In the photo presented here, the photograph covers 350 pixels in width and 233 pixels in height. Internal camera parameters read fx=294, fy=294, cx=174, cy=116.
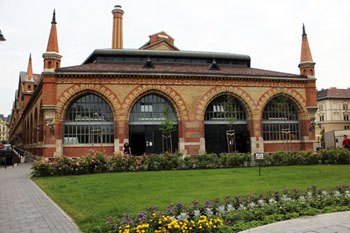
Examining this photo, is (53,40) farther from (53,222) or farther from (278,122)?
(53,222)

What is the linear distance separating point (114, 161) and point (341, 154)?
16019 millimetres

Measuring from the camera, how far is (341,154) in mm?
21109

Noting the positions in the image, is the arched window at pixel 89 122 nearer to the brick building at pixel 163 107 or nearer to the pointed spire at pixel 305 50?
the brick building at pixel 163 107

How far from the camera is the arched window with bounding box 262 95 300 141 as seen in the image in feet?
102

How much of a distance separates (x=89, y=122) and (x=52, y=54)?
23.0ft

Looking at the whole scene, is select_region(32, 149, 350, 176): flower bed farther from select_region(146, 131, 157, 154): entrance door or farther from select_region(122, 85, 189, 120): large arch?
select_region(122, 85, 189, 120): large arch

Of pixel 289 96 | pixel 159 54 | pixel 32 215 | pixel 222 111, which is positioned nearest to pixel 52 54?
pixel 159 54

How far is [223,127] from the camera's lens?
3030 cm

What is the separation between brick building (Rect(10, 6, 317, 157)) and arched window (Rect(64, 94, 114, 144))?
86 mm

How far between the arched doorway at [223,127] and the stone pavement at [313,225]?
74.2 feet

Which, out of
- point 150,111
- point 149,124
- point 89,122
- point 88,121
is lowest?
point 149,124

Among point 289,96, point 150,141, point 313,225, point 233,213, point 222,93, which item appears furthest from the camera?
point 289,96

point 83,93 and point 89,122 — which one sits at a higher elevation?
point 83,93

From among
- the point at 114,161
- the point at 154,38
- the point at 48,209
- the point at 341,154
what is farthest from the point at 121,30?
the point at 48,209
